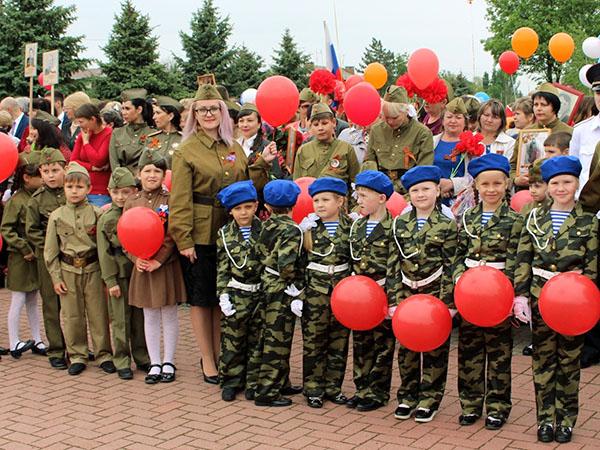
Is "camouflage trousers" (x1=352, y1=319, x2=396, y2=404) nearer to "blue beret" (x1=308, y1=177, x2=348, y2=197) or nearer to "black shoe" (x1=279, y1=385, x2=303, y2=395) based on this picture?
"black shoe" (x1=279, y1=385, x2=303, y2=395)

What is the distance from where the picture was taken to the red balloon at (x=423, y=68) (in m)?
8.74

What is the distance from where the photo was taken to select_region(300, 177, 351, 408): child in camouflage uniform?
19.3ft

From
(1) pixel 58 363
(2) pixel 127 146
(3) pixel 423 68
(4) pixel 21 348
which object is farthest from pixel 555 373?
(2) pixel 127 146

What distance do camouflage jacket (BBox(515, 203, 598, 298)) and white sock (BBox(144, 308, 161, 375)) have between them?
10.1 ft

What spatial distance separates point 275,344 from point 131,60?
80.7ft

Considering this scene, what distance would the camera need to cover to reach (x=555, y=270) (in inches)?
197

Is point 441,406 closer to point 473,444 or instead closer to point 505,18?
point 473,444

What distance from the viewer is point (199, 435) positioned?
543cm

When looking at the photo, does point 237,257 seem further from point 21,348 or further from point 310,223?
point 21,348

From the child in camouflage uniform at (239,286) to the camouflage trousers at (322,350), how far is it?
434 mm

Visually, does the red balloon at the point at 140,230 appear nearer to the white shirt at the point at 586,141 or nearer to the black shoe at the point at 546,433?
the black shoe at the point at 546,433

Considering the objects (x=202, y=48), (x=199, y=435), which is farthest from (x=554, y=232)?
(x=202, y=48)

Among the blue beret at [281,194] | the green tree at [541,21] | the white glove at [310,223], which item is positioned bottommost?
the white glove at [310,223]

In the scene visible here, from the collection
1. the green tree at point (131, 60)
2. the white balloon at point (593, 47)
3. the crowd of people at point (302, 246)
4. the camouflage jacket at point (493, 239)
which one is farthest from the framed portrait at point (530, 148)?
the green tree at point (131, 60)
